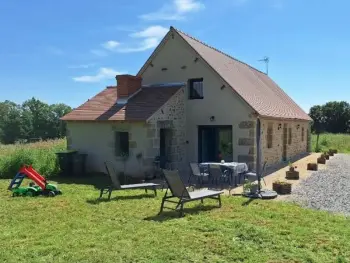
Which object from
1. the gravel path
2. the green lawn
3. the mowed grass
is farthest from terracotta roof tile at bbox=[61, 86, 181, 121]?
the mowed grass

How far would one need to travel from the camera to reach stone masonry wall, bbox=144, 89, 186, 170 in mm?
14055

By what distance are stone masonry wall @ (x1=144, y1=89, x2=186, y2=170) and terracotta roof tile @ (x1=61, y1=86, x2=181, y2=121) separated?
1.11ft

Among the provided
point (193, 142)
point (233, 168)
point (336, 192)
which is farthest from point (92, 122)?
point (336, 192)

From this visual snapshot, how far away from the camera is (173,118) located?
1552 cm

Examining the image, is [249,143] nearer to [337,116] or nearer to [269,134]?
[269,134]

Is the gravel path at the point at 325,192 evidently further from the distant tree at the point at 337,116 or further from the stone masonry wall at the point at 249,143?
the distant tree at the point at 337,116

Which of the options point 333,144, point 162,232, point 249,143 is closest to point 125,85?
point 249,143

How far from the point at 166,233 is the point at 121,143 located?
8.81 meters

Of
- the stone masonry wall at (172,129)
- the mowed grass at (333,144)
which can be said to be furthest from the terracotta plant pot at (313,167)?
the mowed grass at (333,144)

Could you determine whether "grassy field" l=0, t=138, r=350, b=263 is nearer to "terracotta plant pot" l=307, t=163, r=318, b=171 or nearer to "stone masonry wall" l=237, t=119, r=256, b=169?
"stone masonry wall" l=237, t=119, r=256, b=169

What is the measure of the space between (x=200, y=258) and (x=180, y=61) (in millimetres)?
12654

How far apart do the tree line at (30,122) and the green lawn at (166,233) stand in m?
71.4

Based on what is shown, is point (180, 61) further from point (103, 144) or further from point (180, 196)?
point (180, 196)

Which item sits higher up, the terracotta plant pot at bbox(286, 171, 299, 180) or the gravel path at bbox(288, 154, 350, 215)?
the terracotta plant pot at bbox(286, 171, 299, 180)
